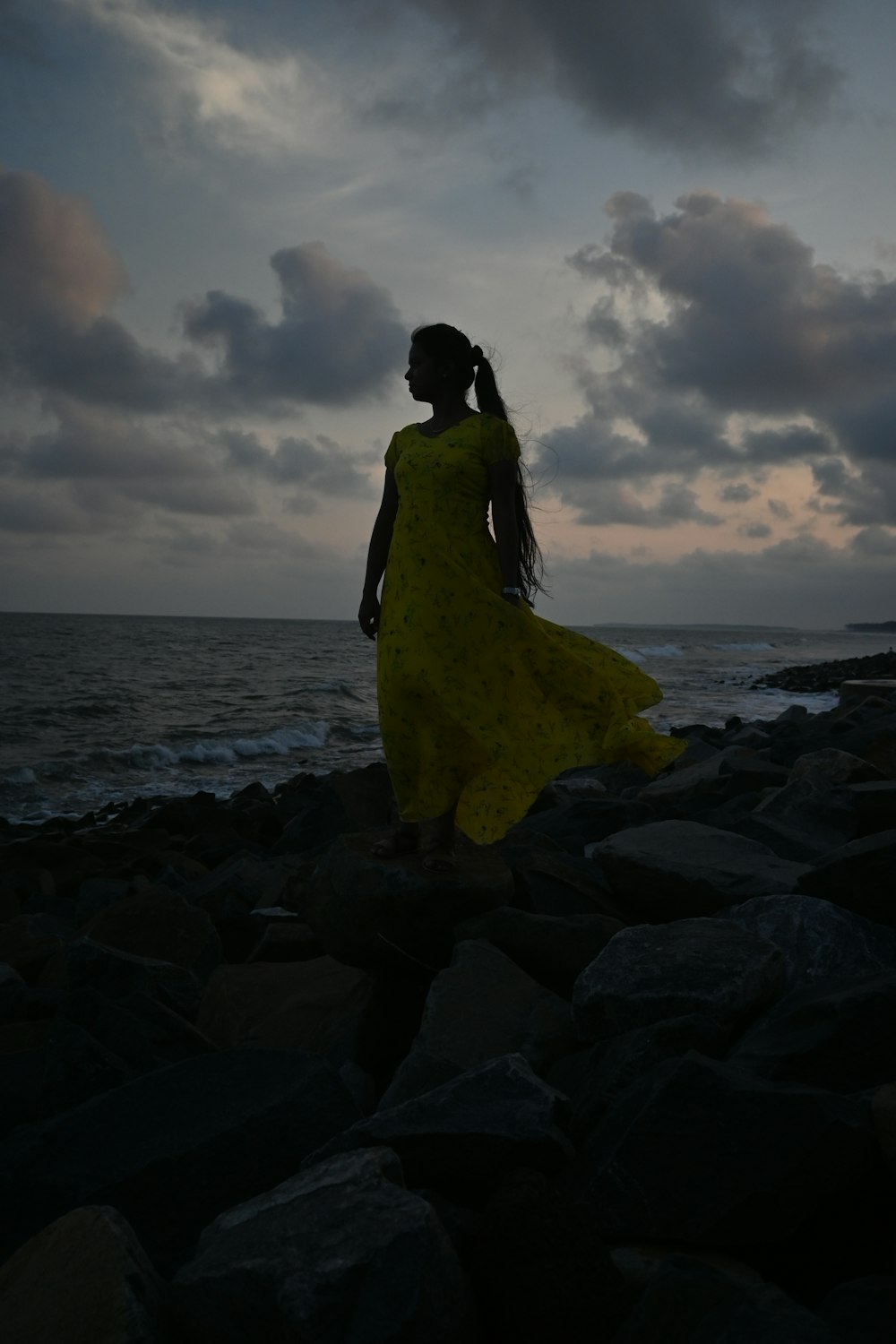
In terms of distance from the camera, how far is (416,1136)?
75.1 inches

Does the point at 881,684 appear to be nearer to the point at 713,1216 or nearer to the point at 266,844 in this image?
the point at 266,844

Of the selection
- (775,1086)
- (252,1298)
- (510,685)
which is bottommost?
(252,1298)

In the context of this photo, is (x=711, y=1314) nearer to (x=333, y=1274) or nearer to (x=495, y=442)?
(x=333, y=1274)

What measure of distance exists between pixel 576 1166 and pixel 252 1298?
63 cm

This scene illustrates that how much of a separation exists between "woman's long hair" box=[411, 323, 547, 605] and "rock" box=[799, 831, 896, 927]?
1.48 m

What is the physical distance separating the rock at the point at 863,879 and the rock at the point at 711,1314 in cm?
152

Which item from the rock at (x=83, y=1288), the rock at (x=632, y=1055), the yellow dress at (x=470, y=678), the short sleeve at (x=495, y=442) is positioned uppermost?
the short sleeve at (x=495, y=442)

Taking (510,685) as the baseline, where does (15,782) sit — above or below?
below

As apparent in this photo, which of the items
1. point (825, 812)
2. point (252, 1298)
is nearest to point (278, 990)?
point (252, 1298)

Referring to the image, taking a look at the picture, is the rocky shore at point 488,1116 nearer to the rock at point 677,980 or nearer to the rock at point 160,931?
the rock at point 677,980

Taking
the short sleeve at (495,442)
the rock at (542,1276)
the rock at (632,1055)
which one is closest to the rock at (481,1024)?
the rock at (632,1055)

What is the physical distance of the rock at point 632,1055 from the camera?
204 cm

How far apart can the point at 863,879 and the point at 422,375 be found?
7.37ft

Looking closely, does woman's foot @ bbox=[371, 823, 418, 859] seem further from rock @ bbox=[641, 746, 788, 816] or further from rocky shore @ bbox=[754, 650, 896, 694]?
rocky shore @ bbox=[754, 650, 896, 694]
